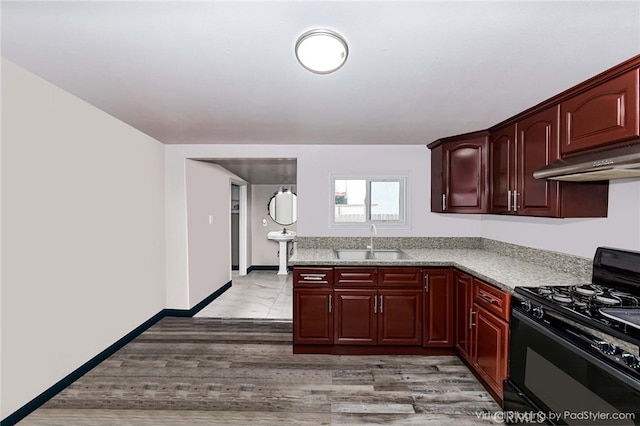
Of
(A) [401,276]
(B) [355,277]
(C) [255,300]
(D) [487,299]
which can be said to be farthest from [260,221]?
(D) [487,299]

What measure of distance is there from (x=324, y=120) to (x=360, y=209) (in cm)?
137

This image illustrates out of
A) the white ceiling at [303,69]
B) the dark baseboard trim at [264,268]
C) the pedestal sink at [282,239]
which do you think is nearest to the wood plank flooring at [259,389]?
the white ceiling at [303,69]

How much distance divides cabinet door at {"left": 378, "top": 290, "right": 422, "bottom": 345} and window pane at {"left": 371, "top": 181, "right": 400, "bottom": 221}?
1104mm

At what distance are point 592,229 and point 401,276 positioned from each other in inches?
56.7

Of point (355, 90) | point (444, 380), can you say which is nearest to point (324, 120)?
point (355, 90)

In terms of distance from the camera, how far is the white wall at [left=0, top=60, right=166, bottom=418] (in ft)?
5.96

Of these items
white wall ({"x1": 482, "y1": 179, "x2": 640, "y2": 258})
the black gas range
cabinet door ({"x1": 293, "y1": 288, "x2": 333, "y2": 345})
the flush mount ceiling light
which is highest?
the flush mount ceiling light

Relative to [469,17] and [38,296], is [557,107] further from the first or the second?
[38,296]

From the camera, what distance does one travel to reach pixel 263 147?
11.5 feet

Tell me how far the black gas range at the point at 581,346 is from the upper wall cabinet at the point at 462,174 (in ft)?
3.71

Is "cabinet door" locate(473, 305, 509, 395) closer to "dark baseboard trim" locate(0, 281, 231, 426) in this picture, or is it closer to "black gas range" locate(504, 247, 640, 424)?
"black gas range" locate(504, 247, 640, 424)

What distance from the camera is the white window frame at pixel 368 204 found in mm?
3506

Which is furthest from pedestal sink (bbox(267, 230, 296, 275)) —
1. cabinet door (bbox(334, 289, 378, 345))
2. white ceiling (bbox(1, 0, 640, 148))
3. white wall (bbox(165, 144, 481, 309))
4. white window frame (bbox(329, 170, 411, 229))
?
white ceiling (bbox(1, 0, 640, 148))

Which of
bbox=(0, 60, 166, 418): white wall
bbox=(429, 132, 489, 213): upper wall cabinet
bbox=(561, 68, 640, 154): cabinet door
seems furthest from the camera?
bbox=(429, 132, 489, 213): upper wall cabinet
